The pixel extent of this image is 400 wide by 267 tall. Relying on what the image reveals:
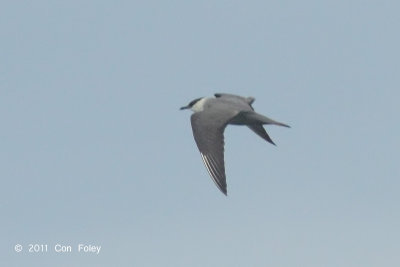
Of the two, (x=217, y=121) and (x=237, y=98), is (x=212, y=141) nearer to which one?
(x=217, y=121)

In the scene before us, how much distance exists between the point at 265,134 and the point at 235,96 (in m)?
1.38

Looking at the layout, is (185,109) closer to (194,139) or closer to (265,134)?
(265,134)

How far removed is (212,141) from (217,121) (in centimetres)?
76

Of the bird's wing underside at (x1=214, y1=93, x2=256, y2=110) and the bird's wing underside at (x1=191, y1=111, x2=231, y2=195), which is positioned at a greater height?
the bird's wing underside at (x1=214, y1=93, x2=256, y2=110)

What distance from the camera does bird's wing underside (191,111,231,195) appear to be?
3066 centimetres

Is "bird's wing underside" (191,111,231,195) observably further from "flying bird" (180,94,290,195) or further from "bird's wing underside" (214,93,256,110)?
"bird's wing underside" (214,93,256,110)

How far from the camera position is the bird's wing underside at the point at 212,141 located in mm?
30663

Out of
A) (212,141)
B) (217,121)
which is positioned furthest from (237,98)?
(212,141)

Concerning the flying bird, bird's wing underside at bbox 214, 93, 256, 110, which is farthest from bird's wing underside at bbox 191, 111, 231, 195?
bird's wing underside at bbox 214, 93, 256, 110

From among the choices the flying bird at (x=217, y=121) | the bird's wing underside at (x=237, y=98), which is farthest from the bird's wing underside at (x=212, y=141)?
the bird's wing underside at (x=237, y=98)

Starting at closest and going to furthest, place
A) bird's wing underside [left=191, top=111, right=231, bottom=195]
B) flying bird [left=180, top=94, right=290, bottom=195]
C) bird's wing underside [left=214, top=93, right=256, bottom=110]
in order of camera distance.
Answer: bird's wing underside [left=191, top=111, right=231, bottom=195] → flying bird [left=180, top=94, right=290, bottom=195] → bird's wing underside [left=214, top=93, right=256, bottom=110]

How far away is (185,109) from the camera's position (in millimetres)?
35656

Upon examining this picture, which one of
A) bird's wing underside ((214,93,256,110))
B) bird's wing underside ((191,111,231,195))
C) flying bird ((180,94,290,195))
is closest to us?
bird's wing underside ((191,111,231,195))

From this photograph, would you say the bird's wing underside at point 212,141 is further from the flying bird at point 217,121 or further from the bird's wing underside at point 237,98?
the bird's wing underside at point 237,98
